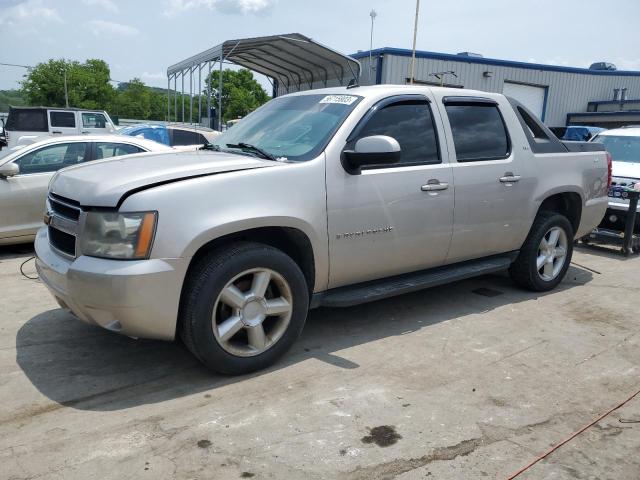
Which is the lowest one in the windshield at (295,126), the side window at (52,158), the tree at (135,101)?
the side window at (52,158)

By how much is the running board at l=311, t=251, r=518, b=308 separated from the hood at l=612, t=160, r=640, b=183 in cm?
381

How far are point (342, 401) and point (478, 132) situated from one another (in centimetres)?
267

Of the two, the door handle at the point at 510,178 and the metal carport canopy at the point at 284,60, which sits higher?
the metal carport canopy at the point at 284,60

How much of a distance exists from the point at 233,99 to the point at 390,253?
9006 centimetres

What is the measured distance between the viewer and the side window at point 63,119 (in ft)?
56.5

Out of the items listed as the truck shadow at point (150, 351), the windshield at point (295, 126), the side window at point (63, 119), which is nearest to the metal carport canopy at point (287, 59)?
the side window at point (63, 119)

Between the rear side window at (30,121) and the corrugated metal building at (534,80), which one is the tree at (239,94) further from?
the rear side window at (30,121)

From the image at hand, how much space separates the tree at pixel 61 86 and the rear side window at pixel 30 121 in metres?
66.3

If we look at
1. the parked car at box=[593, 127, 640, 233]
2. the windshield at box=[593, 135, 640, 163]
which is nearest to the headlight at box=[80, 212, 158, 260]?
the parked car at box=[593, 127, 640, 233]

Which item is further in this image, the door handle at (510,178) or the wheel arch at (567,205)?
the wheel arch at (567,205)

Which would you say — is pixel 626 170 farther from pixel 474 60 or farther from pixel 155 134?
pixel 474 60

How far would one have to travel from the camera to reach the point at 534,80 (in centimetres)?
2605

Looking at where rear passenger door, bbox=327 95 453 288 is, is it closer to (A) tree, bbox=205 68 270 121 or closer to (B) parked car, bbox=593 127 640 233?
(B) parked car, bbox=593 127 640 233

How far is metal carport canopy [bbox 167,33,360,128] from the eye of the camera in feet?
53.1
